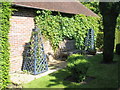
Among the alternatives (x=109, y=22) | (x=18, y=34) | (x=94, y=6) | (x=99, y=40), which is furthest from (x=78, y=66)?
(x=94, y=6)

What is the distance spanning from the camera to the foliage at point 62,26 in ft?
30.2

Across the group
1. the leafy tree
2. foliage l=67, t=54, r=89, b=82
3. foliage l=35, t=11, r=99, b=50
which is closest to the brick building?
foliage l=35, t=11, r=99, b=50

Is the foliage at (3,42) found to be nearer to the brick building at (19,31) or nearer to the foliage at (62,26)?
the brick building at (19,31)

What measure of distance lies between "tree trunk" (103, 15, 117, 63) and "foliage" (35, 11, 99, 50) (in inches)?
117

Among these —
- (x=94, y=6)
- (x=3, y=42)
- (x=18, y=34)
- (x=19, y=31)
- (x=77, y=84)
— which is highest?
(x=94, y=6)

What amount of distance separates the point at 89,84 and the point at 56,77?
5.19ft

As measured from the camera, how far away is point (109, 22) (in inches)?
351

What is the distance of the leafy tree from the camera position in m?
8.60

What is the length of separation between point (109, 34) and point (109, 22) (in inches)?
27.8

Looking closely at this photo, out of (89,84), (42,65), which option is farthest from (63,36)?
(89,84)

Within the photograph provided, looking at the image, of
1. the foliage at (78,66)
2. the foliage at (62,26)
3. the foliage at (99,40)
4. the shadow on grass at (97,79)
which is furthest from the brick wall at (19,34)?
the foliage at (99,40)

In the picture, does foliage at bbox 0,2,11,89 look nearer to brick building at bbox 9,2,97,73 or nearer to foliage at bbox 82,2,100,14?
brick building at bbox 9,2,97,73

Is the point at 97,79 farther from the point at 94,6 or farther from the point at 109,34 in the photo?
the point at 94,6

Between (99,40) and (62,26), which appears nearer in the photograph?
(62,26)
